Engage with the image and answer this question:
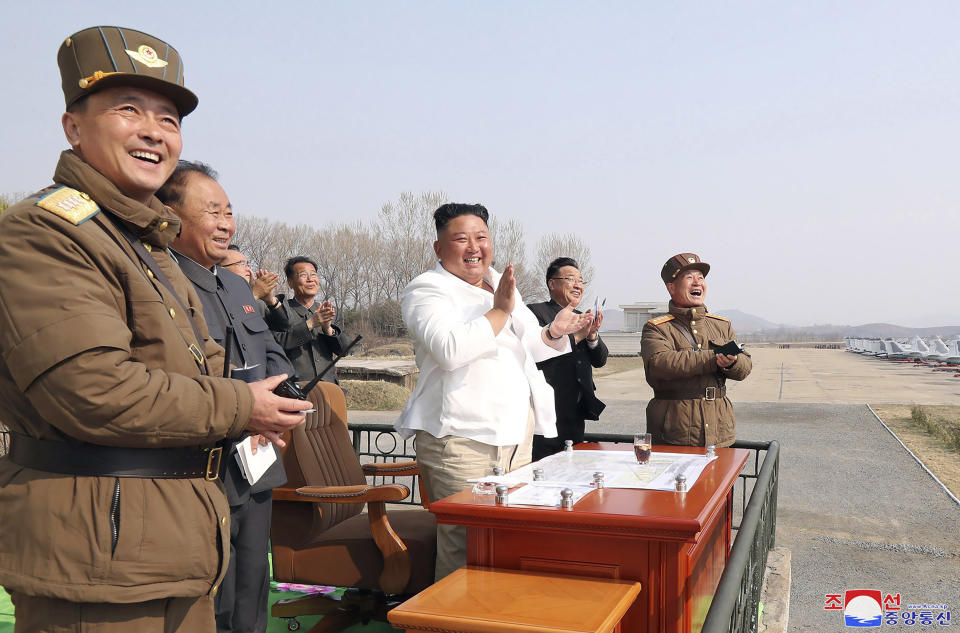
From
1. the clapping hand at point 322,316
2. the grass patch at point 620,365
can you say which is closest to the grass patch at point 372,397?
the clapping hand at point 322,316

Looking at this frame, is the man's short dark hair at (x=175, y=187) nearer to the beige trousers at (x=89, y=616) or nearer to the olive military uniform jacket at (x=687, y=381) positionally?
the beige trousers at (x=89, y=616)

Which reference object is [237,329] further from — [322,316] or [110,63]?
[322,316]

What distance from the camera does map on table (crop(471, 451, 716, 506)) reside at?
273cm

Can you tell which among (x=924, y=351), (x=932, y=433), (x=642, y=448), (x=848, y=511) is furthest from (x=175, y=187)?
(x=924, y=351)

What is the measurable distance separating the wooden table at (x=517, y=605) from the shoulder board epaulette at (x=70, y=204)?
1.31 metres

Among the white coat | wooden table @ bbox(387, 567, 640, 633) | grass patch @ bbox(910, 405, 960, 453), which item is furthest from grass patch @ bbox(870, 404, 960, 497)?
wooden table @ bbox(387, 567, 640, 633)

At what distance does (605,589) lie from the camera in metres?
2.27

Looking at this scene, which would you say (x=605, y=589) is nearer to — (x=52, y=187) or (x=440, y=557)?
(x=440, y=557)

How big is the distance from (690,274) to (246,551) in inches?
134

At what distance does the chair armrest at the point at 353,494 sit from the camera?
11.0 feet

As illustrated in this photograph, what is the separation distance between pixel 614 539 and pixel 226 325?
1605mm

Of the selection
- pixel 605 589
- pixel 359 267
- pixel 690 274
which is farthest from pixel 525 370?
pixel 359 267

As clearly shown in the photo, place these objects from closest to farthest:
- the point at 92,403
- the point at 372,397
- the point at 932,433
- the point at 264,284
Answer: the point at 92,403, the point at 264,284, the point at 932,433, the point at 372,397

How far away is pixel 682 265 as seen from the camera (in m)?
4.91
